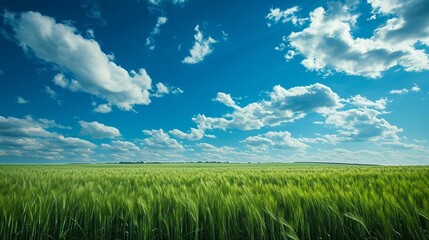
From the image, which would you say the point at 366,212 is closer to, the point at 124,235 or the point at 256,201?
the point at 256,201

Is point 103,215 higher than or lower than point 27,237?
higher

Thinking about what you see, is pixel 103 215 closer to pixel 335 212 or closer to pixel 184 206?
pixel 184 206

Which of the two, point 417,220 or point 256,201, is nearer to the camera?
point 417,220

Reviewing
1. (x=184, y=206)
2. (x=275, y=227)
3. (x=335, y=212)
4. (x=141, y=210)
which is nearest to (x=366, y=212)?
(x=335, y=212)

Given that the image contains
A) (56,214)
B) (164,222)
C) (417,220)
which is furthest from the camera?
(56,214)

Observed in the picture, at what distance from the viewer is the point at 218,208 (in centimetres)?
243

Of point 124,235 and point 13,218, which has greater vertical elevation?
point 13,218

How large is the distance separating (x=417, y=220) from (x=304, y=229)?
3.33ft

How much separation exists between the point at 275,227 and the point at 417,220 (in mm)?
1276

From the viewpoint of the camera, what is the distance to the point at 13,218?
2.47 meters

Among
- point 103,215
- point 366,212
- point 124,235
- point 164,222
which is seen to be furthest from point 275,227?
point 103,215

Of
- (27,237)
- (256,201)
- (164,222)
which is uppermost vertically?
(256,201)

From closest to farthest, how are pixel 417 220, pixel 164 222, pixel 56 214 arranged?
1. pixel 417 220
2. pixel 164 222
3. pixel 56 214

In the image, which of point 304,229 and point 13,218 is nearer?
point 304,229
